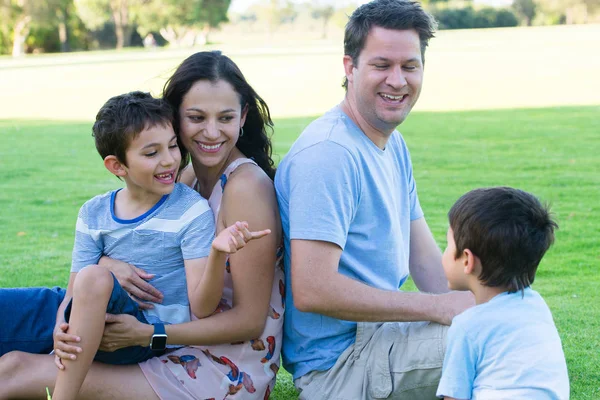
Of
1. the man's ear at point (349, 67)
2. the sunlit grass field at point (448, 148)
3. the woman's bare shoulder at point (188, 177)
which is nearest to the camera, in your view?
the man's ear at point (349, 67)

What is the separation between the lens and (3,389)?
347 centimetres

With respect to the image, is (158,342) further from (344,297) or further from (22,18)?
(22,18)

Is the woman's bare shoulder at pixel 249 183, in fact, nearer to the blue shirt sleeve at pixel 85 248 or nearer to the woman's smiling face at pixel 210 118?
the woman's smiling face at pixel 210 118

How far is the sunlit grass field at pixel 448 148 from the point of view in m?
6.34

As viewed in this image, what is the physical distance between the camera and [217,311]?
3.53 metres

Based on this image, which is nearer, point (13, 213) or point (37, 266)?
point (37, 266)

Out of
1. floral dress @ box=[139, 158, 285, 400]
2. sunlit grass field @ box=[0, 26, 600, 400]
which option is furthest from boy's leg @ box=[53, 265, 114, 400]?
sunlit grass field @ box=[0, 26, 600, 400]

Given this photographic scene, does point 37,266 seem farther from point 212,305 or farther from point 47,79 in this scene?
point 47,79

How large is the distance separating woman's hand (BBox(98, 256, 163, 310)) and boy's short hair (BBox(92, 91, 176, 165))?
47 cm

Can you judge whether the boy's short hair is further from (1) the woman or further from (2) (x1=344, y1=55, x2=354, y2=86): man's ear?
(2) (x1=344, y1=55, x2=354, y2=86): man's ear

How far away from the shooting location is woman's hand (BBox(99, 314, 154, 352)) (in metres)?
3.27

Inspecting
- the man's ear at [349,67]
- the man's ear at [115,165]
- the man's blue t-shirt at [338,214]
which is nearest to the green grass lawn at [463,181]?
the man's blue t-shirt at [338,214]

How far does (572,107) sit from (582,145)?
5754mm

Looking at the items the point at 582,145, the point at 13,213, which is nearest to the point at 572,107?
the point at 582,145
